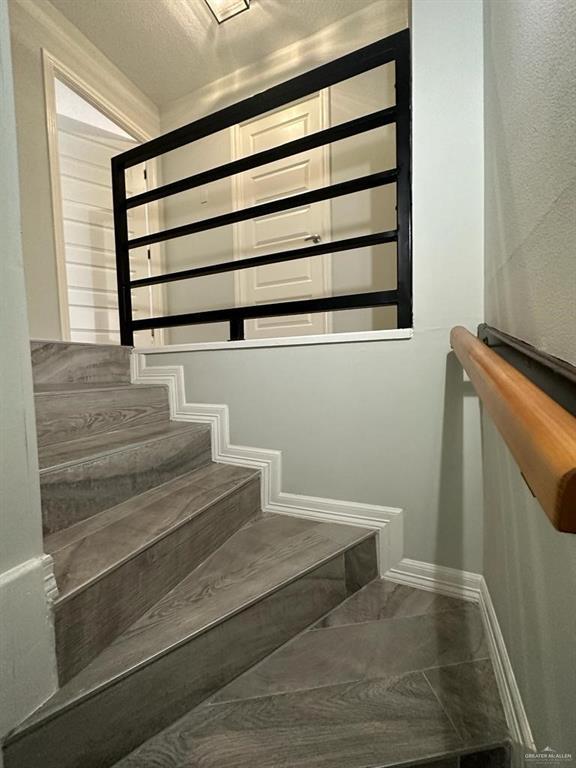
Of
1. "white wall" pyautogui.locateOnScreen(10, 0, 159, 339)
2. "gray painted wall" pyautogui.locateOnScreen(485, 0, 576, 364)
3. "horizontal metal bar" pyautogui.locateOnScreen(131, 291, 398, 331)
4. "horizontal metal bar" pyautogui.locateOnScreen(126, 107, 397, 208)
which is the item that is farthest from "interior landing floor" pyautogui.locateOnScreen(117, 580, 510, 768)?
"white wall" pyautogui.locateOnScreen(10, 0, 159, 339)

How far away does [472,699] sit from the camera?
84 cm

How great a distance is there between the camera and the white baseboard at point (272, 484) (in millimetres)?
1335

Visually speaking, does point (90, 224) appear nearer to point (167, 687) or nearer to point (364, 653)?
point (167, 687)

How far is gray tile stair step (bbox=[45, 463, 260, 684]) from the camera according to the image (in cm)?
76

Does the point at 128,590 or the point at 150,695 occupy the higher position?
the point at 128,590

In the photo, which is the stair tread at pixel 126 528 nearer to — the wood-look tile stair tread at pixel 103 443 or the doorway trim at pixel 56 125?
the wood-look tile stair tread at pixel 103 443

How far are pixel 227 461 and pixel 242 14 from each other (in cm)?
303

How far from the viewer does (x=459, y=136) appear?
47.2 inches

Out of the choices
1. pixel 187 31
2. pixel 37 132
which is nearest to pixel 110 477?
pixel 37 132

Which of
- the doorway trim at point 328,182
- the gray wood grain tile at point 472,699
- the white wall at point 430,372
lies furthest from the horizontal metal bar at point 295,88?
the gray wood grain tile at point 472,699

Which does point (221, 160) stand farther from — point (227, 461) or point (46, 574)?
point (46, 574)

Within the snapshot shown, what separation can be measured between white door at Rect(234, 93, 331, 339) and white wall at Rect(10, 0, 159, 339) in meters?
1.26

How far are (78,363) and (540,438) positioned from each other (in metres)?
1.87

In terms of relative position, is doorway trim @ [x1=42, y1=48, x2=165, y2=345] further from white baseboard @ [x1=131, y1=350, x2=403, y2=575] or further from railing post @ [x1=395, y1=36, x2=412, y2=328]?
railing post @ [x1=395, y1=36, x2=412, y2=328]
